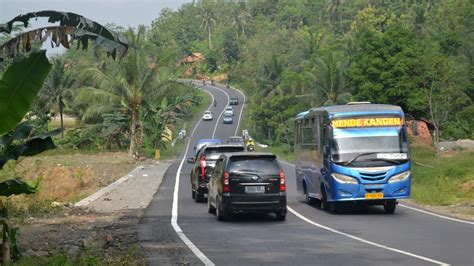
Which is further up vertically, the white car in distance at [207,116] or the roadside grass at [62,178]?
the white car in distance at [207,116]

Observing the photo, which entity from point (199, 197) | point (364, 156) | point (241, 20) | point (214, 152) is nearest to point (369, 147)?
point (364, 156)

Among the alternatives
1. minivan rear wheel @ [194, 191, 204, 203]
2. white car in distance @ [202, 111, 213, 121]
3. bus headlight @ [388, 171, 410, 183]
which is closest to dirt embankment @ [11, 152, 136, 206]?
minivan rear wheel @ [194, 191, 204, 203]

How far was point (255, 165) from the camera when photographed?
18.3 m

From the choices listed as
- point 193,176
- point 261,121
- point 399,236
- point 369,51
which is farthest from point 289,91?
point 399,236

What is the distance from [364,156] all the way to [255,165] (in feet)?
11.1

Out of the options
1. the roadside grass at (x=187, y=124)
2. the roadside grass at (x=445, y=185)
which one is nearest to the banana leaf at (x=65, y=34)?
the roadside grass at (x=445, y=185)

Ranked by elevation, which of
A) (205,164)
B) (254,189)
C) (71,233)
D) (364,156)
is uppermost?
(364,156)

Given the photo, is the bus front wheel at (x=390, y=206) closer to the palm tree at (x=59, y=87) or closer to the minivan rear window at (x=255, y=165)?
the minivan rear window at (x=255, y=165)

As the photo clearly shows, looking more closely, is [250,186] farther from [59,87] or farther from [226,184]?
Answer: [59,87]

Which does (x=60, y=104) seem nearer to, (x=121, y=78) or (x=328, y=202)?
(x=121, y=78)

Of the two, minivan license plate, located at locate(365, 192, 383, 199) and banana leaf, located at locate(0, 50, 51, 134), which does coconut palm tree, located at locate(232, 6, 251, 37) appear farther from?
banana leaf, located at locate(0, 50, 51, 134)

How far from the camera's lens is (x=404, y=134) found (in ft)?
66.3

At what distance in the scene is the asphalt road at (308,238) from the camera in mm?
12102

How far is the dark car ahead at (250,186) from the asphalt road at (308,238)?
43 cm
